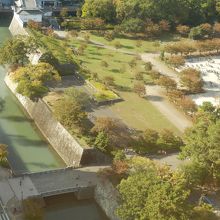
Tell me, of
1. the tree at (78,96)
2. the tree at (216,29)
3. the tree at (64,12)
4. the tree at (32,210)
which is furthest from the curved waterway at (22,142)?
the tree at (216,29)

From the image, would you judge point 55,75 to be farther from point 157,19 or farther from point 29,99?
point 157,19

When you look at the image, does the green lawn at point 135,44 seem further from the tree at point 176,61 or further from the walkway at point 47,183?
the walkway at point 47,183

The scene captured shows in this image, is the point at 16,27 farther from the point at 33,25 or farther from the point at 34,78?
the point at 34,78

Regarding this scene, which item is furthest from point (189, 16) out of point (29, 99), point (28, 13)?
point (29, 99)

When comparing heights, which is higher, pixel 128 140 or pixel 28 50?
pixel 28 50

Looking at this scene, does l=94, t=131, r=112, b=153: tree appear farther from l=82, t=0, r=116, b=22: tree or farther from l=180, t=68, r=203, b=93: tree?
l=82, t=0, r=116, b=22: tree

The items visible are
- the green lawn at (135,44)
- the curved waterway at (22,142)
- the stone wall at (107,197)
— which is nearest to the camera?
the stone wall at (107,197)
